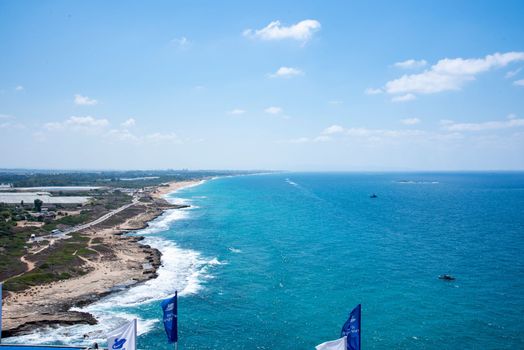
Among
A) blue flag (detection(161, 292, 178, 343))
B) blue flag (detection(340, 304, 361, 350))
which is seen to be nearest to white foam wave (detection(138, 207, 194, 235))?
blue flag (detection(161, 292, 178, 343))

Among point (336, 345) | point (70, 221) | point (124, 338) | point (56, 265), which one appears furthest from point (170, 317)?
point (70, 221)

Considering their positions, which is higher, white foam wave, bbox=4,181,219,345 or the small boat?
the small boat

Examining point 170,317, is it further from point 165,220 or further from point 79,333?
point 165,220

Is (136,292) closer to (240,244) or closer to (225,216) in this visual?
(240,244)

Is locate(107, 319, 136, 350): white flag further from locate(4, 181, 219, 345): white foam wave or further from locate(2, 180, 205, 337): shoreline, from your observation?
locate(2, 180, 205, 337): shoreline

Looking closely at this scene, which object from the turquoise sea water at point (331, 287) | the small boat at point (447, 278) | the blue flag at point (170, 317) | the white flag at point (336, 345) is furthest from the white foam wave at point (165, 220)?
the white flag at point (336, 345)
